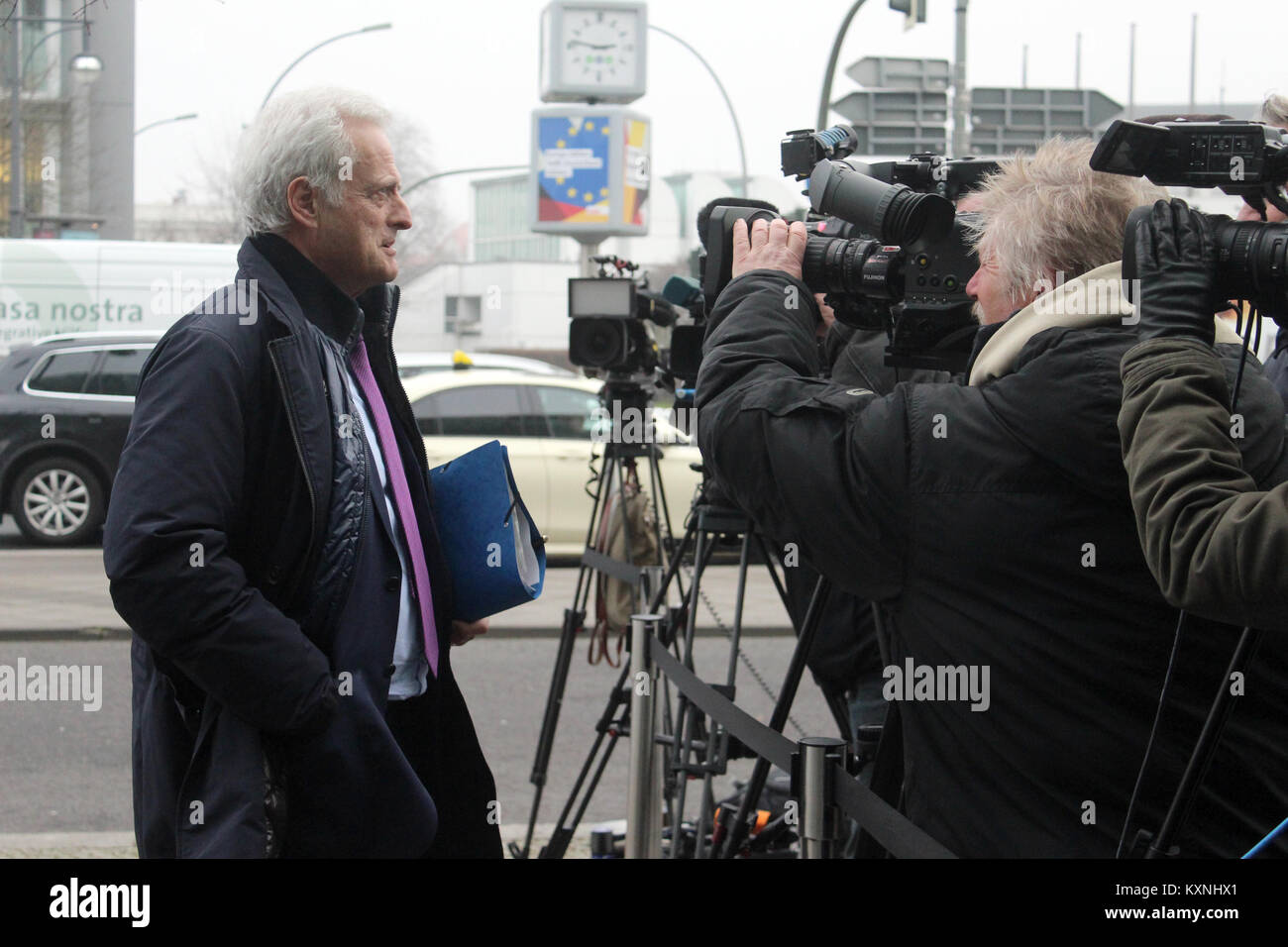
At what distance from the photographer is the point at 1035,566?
1769 millimetres

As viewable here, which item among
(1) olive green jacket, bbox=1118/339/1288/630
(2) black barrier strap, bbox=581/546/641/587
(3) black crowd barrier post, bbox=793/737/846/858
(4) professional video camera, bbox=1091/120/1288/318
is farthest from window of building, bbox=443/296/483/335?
(1) olive green jacket, bbox=1118/339/1288/630

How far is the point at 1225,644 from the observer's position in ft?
5.81

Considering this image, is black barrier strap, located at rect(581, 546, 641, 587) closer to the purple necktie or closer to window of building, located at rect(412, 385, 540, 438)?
the purple necktie

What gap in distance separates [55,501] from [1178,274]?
11.8 meters

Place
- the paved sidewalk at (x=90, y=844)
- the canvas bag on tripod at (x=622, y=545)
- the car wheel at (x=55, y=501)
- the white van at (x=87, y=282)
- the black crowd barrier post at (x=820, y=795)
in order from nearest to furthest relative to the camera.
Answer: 1. the black crowd barrier post at (x=820, y=795)
2. the paved sidewalk at (x=90, y=844)
3. the canvas bag on tripod at (x=622, y=545)
4. the car wheel at (x=55, y=501)
5. the white van at (x=87, y=282)

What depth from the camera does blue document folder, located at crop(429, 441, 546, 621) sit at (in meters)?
2.39

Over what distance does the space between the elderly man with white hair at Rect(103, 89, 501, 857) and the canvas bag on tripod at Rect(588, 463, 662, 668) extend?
2.27 m

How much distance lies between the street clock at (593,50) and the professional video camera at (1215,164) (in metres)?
Result: 18.0

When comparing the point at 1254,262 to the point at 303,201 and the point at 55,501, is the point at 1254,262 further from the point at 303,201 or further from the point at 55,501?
the point at 55,501

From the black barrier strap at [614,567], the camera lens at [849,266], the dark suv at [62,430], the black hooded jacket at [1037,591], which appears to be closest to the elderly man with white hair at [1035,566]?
the black hooded jacket at [1037,591]

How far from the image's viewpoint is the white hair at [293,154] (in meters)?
2.26

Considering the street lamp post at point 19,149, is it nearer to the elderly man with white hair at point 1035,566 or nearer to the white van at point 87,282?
the white van at point 87,282
